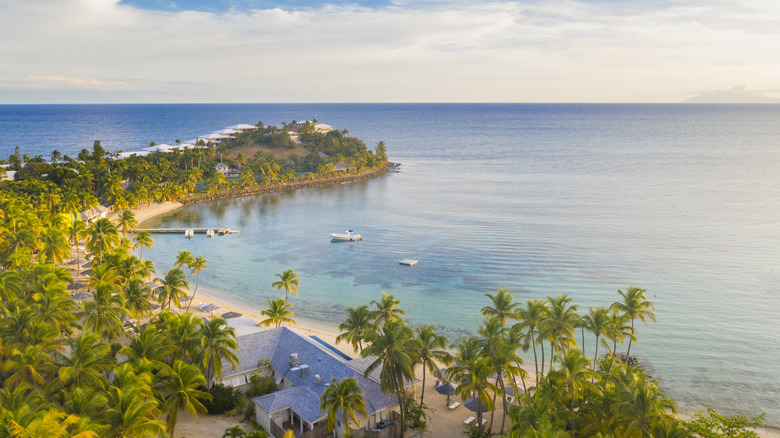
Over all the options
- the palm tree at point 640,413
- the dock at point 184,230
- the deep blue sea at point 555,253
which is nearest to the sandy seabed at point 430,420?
the deep blue sea at point 555,253

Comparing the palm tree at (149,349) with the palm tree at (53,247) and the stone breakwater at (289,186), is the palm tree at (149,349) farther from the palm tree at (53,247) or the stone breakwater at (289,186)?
the stone breakwater at (289,186)

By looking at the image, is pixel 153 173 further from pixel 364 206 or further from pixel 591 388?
pixel 591 388

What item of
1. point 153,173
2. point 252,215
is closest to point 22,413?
point 252,215

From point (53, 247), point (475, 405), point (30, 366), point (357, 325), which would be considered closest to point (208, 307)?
point (53, 247)

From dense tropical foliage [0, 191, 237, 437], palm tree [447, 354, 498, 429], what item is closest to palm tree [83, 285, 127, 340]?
dense tropical foliage [0, 191, 237, 437]

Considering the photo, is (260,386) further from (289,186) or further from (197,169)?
(289,186)

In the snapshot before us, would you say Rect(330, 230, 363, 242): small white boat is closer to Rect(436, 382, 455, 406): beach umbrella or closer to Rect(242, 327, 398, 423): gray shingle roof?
Rect(242, 327, 398, 423): gray shingle roof
